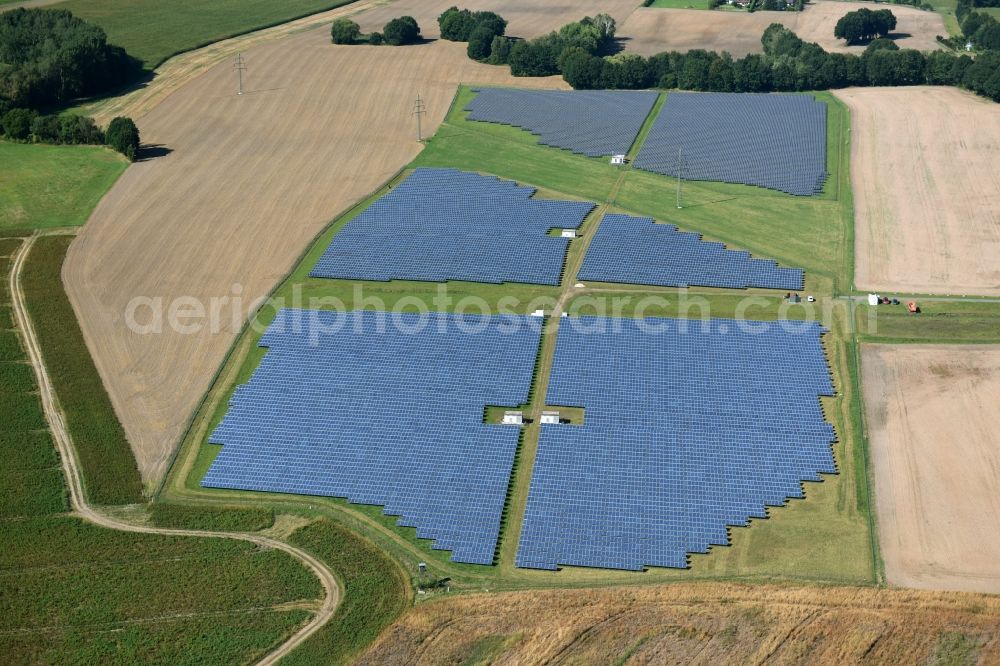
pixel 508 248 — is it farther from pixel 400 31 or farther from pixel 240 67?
pixel 400 31

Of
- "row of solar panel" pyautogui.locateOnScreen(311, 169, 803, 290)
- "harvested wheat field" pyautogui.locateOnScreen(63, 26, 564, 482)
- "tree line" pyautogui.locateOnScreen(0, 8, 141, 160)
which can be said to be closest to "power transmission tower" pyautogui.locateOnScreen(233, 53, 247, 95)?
"harvested wheat field" pyautogui.locateOnScreen(63, 26, 564, 482)

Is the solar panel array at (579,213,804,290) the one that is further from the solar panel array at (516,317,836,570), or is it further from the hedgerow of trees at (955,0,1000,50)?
the hedgerow of trees at (955,0,1000,50)

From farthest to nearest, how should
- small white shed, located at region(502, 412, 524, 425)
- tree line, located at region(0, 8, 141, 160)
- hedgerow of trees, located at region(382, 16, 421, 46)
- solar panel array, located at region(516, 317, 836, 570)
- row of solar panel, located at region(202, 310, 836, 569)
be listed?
hedgerow of trees, located at region(382, 16, 421, 46)
tree line, located at region(0, 8, 141, 160)
small white shed, located at region(502, 412, 524, 425)
row of solar panel, located at region(202, 310, 836, 569)
solar panel array, located at region(516, 317, 836, 570)

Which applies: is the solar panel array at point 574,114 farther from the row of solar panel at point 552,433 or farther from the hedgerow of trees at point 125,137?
the row of solar panel at point 552,433

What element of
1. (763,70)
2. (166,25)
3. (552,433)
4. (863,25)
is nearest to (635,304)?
(552,433)

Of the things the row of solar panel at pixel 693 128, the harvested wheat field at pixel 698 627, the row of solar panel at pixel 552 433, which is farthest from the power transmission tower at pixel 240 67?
the harvested wheat field at pixel 698 627

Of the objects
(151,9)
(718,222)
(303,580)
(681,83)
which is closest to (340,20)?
(151,9)
